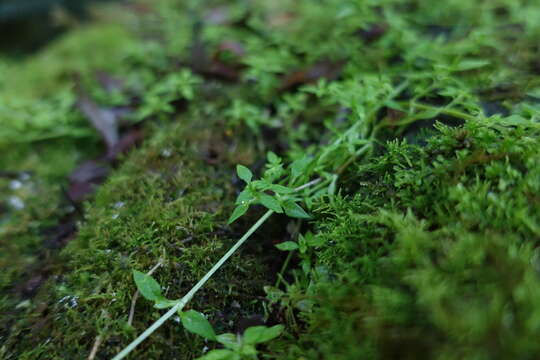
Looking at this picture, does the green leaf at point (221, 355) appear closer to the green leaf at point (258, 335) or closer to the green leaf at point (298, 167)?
the green leaf at point (258, 335)

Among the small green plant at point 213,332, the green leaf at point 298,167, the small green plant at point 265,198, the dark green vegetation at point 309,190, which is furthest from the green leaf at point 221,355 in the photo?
the green leaf at point 298,167

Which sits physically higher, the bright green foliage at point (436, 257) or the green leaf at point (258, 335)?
the bright green foliage at point (436, 257)

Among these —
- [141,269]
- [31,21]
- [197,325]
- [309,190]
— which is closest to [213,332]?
[197,325]

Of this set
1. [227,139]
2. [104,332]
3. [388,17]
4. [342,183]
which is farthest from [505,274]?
[388,17]

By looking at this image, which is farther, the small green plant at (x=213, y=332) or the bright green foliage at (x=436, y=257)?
the small green plant at (x=213, y=332)

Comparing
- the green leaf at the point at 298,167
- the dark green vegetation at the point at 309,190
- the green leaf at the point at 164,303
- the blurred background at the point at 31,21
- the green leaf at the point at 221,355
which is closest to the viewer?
the dark green vegetation at the point at 309,190

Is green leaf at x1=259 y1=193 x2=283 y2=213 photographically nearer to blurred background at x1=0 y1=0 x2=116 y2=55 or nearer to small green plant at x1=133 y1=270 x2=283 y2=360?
small green plant at x1=133 y1=270 x2=283 y2=360

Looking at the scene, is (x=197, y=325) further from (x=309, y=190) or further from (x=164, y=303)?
(x=309, y=190)
